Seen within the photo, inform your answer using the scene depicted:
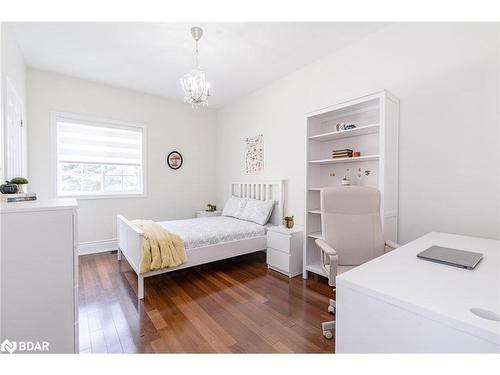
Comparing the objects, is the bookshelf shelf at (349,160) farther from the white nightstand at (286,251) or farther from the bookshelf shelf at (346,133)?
the white nightstand at (286,251)

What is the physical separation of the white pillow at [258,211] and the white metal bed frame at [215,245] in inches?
5.7

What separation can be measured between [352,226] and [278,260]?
1264 millimetres

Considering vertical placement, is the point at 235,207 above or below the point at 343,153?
below

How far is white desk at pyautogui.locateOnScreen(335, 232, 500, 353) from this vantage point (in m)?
0.71

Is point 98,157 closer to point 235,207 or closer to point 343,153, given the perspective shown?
point 235,207

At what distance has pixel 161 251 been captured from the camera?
239 centimetres

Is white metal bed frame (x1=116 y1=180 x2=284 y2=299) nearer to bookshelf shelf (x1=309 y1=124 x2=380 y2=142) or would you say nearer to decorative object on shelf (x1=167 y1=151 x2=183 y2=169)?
bookshelf shelf (x1=309 y1=124 x2=380 y2=142)

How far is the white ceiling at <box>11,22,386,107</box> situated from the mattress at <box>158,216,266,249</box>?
7.00 ft

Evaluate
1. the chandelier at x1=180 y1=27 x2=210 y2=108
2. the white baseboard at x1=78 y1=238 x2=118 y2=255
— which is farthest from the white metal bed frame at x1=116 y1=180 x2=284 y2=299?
the chandelier at x1=180 y1=27 x2=210 y2=108

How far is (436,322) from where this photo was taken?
2.47 ft

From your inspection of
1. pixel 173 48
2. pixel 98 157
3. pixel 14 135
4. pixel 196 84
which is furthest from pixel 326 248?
pixel 98 157

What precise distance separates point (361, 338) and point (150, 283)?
237cm
